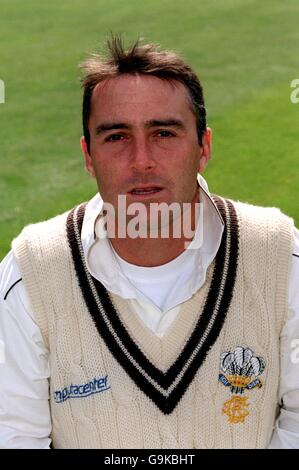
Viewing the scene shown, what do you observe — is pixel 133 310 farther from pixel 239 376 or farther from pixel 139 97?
pixel 139 97

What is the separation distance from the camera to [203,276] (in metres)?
2.50

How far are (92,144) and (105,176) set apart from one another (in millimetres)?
118

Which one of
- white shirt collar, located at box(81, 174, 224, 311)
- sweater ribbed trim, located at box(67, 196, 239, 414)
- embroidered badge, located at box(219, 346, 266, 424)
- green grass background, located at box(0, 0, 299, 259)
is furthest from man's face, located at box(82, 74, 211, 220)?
green grass background, located at box(0, 0, 299, 259)

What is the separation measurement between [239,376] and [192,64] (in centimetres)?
579

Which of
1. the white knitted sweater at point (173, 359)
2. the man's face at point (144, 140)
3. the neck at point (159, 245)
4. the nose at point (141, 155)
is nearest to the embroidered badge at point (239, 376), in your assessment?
the white knitted sweater at point (173, 359)

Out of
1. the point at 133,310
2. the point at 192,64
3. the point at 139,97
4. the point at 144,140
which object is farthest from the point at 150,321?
the point at 192,64

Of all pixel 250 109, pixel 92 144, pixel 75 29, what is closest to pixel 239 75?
pixel 250 109

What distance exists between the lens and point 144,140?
7.87 ft

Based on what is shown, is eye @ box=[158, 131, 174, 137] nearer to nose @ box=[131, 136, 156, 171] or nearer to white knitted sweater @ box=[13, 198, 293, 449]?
nose @ box=[131, 136, 156, 171]

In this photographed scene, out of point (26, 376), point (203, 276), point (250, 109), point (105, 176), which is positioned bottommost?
point (26, 376)

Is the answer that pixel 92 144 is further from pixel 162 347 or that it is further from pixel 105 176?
pixel 162 347

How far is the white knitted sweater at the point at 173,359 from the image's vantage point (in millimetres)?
2484

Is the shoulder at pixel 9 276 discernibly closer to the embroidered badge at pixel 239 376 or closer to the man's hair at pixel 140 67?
the man's hair at pixel 140 67
